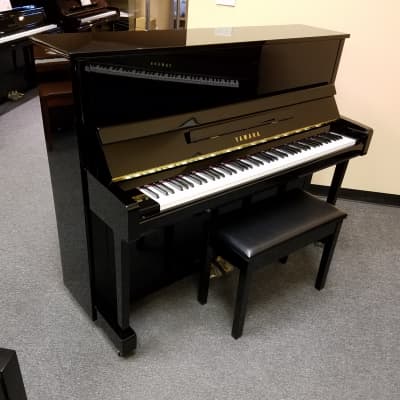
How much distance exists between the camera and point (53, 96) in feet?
4.11

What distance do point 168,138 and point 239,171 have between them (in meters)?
0.27

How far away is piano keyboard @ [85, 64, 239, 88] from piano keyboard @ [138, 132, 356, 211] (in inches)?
10.9

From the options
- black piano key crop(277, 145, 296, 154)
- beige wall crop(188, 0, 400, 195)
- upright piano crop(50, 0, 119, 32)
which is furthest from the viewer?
upright piano crop(50, 0, 119, 32)

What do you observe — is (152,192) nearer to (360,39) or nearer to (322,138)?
(322,138)

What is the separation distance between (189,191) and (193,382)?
675 millimetres

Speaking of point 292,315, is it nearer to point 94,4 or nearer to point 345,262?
point 345,262

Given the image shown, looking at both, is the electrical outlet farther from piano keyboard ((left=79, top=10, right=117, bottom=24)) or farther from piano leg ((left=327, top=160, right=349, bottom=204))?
piano keyboard ((left=79, top=10, right=117, bottom=24))

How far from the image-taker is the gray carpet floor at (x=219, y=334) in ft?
4.64

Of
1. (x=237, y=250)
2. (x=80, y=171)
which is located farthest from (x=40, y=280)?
(x=237, y=250)

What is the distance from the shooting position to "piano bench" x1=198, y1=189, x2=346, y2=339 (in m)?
1.43

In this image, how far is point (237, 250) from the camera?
55.9 inches

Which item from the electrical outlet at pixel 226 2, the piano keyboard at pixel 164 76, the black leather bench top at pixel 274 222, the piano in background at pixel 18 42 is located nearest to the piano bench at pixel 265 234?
the black leather bench top at pixel 274 222

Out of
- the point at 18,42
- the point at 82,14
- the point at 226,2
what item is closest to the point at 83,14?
the point at 82,14

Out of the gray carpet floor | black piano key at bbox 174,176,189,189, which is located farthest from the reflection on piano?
black piano key at bbox 174,176,189,189
